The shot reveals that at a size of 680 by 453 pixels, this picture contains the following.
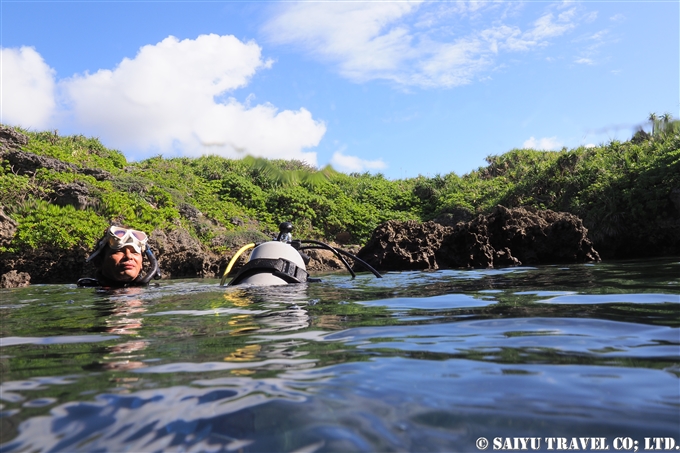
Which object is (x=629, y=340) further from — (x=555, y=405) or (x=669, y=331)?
(x=555, y=405)

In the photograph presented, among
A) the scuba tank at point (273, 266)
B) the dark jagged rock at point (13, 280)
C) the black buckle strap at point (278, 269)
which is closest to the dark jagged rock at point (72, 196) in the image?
the dark jagged rock at point (13, 280)

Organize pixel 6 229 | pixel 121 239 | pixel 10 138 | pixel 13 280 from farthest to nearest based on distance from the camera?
1. pixel 10 138
2. pixel 6 229
3. pixel 13 280
4. pixel 121 239

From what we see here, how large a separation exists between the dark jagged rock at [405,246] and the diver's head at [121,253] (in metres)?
4.92

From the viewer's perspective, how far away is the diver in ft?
17.4

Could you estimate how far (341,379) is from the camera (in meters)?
1.50

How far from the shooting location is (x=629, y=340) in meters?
1.97

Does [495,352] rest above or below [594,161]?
below

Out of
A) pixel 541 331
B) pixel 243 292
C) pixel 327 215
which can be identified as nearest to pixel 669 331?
pixel 541 331

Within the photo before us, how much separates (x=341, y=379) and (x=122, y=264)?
4.51m

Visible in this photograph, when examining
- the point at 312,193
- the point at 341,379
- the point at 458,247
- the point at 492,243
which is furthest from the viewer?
the point at 312,193

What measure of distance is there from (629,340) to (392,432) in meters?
1.33

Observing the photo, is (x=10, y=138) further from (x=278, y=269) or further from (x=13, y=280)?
(x=278, y=269)

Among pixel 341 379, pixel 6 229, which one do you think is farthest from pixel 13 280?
pixel 341 379

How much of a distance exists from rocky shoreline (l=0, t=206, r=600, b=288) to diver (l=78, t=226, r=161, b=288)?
4727mm
